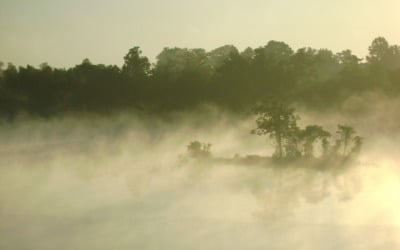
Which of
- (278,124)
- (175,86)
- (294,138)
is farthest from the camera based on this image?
(175,86)

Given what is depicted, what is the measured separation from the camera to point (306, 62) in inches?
1751

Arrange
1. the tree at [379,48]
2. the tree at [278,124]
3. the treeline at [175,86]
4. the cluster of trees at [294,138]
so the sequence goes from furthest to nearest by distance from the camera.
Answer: the tree at [379,48] < the treeline at [175,86] < the tree at [278,124] < the cluster of trees at [294,138]

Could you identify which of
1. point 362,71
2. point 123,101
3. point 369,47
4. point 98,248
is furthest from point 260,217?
point 369,47

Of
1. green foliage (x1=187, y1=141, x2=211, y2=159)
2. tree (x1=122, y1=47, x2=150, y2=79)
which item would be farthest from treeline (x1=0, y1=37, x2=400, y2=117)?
green foliage (x1=187, y1=141, x2=211, y2=159)

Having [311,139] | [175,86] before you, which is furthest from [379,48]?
[311,139]

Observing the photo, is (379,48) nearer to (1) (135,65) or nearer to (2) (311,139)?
(1) (135,65)

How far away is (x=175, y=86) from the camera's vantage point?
41031 mm

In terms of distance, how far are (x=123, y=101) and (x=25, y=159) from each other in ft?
35.9

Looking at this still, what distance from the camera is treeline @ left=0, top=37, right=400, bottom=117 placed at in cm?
3841

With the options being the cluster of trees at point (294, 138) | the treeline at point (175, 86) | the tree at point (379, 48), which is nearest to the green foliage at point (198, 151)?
the cluster of trees at point (294, 138)

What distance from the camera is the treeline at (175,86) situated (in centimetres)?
3841

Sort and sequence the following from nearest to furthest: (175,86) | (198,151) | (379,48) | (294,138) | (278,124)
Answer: (294,138) → (278,124) → (198,151) → (175,86) → (379,48)

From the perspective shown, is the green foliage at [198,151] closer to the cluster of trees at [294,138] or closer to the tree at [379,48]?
the cluster of trees at [294,138]

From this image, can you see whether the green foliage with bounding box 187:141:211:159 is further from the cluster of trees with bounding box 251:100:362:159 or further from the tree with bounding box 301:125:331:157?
the tree with bounding box 301:125:331:157
